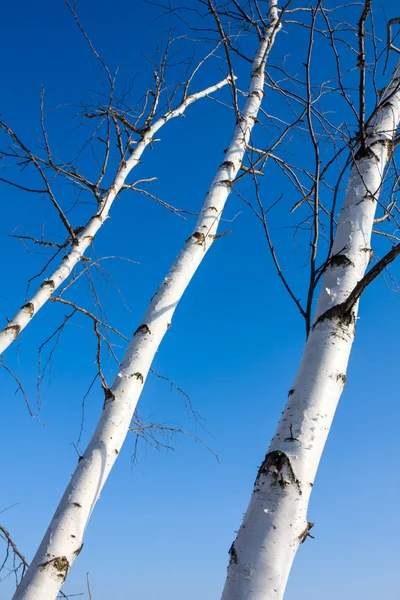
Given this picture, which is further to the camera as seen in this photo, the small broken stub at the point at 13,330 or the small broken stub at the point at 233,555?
the small broken stub at the point at 13,330

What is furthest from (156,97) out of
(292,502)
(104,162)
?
(292,502)

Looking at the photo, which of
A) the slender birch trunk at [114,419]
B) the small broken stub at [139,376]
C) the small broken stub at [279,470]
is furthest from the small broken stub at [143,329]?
the small broken stub at [279,470]

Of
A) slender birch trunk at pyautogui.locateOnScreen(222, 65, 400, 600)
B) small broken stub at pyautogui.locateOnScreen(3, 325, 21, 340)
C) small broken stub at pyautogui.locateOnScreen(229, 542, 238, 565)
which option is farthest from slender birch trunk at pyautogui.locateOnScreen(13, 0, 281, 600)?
small broken stub at pyautogui.locateOnScreen(3, 325, 21, 340)

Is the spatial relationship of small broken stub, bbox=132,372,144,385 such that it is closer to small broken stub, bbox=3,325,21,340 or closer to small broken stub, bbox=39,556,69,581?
small broken stub, bbox=39,556,69,581

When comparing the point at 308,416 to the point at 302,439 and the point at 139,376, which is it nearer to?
the point at 302,439

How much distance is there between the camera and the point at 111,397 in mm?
2291

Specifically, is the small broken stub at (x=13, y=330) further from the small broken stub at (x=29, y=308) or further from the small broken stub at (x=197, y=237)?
the small broken stub at (x=197, y=237)

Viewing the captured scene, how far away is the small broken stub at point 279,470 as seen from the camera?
3.68 ft

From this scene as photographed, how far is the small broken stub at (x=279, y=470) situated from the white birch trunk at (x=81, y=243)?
8.49ft

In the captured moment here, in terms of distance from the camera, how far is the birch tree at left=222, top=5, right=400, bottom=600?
1020 millimetres

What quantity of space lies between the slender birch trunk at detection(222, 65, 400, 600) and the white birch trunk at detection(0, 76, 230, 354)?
98.6 inches

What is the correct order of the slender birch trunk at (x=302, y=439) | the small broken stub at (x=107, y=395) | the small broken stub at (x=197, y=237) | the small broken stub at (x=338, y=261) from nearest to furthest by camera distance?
the slender birch trunk at (x=302, y=439), the small broken stub at (x=338, y=261), the small broken stub at (x=107, y=395), the small broken stub at (x=197, y=237)

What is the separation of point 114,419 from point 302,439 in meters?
1.23

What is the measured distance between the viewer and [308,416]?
3.98ft
